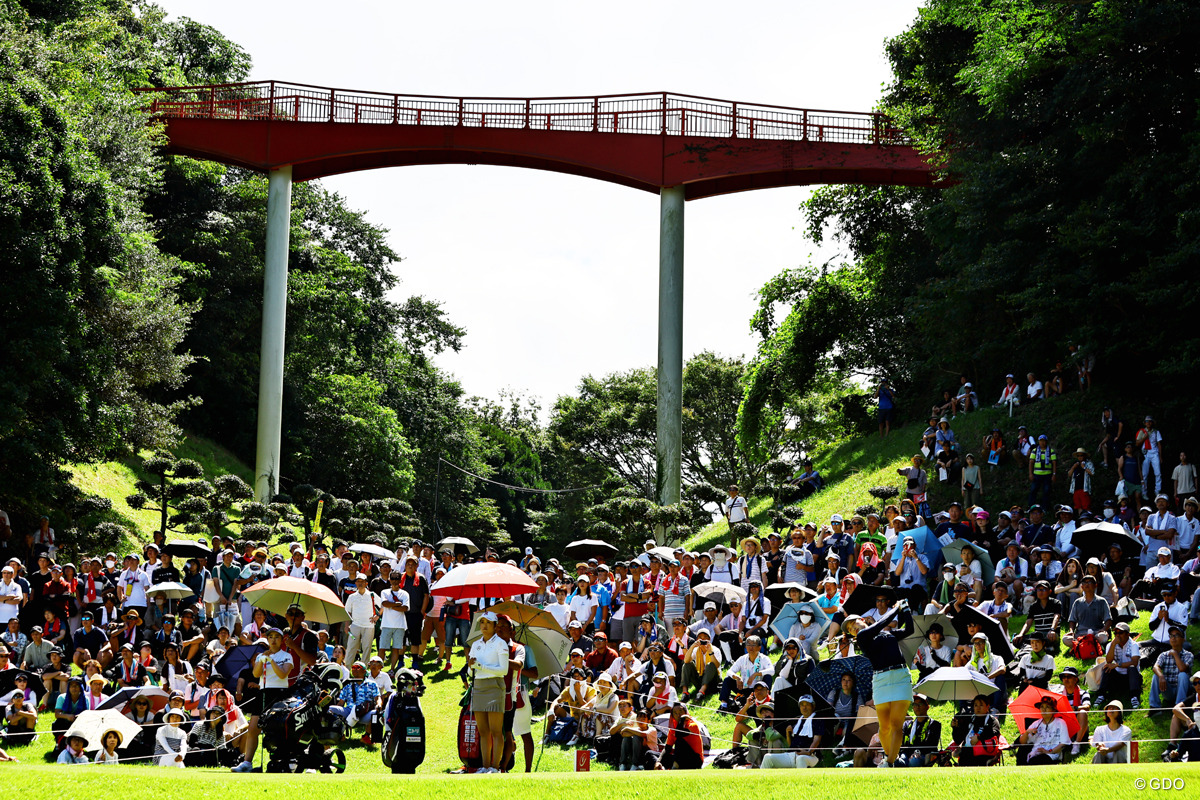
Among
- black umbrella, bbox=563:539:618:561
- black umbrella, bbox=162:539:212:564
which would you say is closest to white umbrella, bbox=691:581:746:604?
black umbrella, bbox=563:539:618:561

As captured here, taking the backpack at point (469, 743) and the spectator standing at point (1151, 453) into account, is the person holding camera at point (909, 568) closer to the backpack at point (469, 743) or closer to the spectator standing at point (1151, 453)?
the spectator standing at point (1151, 453)

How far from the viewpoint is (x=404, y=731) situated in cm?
1078

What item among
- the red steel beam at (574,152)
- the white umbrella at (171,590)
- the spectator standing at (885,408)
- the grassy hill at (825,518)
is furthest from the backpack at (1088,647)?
the red steel beam at (574,152)

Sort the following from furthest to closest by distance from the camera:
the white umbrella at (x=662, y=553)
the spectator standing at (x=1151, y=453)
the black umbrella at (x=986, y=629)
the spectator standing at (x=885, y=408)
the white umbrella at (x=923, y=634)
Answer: the spectator standing at (x=885, y=408), the spectator standing at (x=1151, y=453), the white umbrella at (x=662, y=553), the white umbrella at (x=923, y=634), the black umbrella at (x=986, y=629)

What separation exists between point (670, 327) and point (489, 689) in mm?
20817

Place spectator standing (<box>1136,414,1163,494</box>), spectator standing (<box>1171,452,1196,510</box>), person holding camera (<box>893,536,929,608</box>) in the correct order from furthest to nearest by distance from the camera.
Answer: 1. spectator standing (<box>1136,414,1163,494</box>)
2. spectator standing (<box>1171,452,1196,510</box>)
3. person holding camera (<box>893,536,929,608</box>)

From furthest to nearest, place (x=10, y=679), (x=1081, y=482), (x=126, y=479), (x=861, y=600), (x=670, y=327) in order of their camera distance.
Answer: (x=670, y=327) → (x=126, y=479) → (x=1081, y=482) → (x=10, y=679) → (x=861, y=600)

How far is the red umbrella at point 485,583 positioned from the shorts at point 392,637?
4716 millimetres

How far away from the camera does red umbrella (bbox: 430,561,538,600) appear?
11.9m

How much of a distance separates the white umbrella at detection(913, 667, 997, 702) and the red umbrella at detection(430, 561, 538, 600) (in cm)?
394

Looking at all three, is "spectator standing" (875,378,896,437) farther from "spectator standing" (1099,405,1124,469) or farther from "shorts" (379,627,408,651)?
"shorts" (379,627,408,651)

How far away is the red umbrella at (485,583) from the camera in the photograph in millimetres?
11914

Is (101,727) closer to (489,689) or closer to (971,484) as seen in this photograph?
(489,689)

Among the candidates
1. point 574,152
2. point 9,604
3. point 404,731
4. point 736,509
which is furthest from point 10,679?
point 574,152
